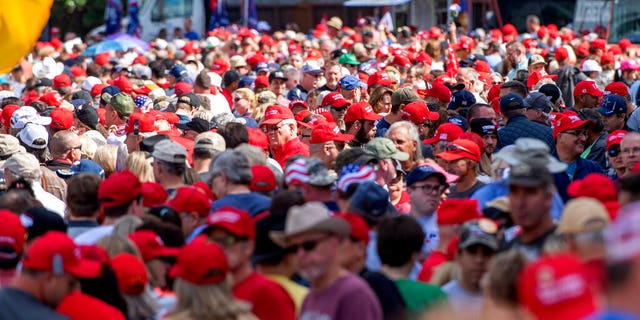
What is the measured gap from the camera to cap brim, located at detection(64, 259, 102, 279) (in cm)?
577

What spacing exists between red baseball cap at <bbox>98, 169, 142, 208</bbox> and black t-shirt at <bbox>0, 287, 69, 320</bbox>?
177cm

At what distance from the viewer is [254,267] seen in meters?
6.64

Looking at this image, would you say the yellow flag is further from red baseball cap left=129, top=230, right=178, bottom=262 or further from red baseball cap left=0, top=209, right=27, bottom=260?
red baseball cap left=129, top=230, right=178, bottom=262

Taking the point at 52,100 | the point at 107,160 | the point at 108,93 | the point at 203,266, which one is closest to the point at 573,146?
the point at 107,160

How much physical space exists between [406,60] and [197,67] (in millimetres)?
3809

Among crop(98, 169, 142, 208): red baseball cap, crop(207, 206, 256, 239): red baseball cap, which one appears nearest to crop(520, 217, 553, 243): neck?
crop(207, 206, 256, 239): red baseball cap

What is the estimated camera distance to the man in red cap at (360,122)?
1154 cm

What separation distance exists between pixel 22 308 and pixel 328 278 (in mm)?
1362

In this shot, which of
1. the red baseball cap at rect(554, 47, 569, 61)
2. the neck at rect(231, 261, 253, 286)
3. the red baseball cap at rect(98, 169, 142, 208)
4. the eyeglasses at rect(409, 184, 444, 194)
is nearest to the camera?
the neck at rect(231, 261, 253, 286)

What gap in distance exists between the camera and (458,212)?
23.2ft

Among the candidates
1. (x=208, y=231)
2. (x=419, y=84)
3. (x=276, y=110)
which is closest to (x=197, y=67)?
(x=419, y=84)

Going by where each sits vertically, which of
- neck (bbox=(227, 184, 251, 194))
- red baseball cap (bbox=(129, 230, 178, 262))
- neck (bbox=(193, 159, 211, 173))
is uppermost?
red baseball cap (bbox=(129, 230, 178, 262))

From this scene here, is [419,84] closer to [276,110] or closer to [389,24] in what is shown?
[276,110]

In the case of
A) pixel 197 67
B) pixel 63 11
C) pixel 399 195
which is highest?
pixel 399 195
